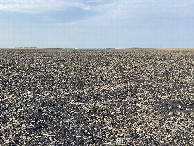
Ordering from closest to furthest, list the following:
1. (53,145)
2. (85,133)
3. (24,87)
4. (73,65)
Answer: (53,145)
(85,133)
(24,87)
(73,65)

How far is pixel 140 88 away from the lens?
17.9 metres

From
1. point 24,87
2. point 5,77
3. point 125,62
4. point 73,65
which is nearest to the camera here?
point 24,87

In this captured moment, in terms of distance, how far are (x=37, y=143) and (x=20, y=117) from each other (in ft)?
8.43

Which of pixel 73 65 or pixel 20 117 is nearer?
pixel 20 117

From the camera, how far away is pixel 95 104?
15.7 m

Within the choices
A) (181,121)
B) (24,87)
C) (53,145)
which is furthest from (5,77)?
(181,121)

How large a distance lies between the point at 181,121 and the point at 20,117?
893 cm

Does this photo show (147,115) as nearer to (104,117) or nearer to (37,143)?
(104,117)

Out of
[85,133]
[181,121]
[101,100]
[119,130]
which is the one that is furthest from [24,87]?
[181,121]

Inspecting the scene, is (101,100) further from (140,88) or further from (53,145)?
(53,145)

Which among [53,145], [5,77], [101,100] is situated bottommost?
[53,145]

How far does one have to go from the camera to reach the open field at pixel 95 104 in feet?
42.1

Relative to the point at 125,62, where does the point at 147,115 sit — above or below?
below

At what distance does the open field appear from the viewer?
12836 mm
